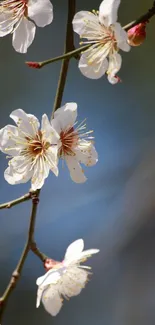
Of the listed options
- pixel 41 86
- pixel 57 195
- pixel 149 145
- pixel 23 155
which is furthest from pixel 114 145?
pixel 23 155

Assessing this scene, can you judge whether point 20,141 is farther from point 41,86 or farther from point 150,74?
point 41,86

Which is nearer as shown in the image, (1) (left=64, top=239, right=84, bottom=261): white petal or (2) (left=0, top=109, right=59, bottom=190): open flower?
(2) (left=0, top=109, right=59, bottom=190): open flower

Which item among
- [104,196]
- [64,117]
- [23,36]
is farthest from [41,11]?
[104,196]

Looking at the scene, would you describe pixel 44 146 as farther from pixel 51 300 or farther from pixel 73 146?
pixel 51 300

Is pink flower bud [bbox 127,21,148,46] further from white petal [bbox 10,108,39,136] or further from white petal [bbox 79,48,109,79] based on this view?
white petal [bbox 10,108,39,136]

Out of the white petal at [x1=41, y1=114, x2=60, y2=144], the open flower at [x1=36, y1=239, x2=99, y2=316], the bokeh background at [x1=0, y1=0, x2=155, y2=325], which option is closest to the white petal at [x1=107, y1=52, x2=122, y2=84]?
the white petal at [x1=41, y1=114, x2=60, y2=144]

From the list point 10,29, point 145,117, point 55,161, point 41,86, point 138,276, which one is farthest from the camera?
point 41,86
